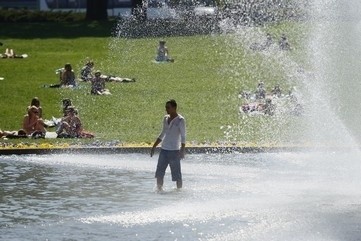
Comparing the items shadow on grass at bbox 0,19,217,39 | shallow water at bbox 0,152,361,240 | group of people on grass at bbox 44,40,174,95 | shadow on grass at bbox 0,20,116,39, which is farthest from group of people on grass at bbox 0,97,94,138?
shadow on grass at bbox 0,20,116,39

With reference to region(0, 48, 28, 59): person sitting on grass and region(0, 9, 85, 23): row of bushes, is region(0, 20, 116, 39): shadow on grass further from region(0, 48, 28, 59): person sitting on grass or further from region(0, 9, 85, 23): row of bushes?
region(0, 48, 28, 59): person sitting on grass

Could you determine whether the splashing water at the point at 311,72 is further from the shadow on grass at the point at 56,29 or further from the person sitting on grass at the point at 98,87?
the shadow on grass at the point at 56,29

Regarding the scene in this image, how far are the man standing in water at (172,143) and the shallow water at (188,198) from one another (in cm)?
38

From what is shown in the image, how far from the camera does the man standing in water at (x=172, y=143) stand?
2117cm

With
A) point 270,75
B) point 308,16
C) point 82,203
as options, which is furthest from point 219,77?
point 82,203

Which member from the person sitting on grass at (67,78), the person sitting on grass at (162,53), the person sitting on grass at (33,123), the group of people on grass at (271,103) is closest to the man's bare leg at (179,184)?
the person sitting on grass at (33,123)

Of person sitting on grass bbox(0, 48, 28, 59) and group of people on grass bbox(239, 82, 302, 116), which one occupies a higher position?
person sitting on grass bbox(0, 48, 28, 59)

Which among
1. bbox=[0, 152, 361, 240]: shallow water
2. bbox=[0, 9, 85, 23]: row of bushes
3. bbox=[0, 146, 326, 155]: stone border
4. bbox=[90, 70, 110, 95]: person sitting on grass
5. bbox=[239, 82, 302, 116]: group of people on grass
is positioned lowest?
bbox=[0, 152, 361, 240]: shallow water

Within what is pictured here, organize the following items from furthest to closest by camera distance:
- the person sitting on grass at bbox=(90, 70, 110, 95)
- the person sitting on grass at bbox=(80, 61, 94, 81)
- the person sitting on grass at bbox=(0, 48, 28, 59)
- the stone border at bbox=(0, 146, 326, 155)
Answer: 1. the person sitting on grass at bbox=(0, 48, 28, 59)
2. the person sitting on grass at bbox=(80, 61, 94, 81)
3. the person sitting on grass at bbox=(90, 70, 110, 95)
4. the stone border at bbox=(0, 146, 326, 155)

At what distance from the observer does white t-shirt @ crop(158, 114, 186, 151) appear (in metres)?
21.2

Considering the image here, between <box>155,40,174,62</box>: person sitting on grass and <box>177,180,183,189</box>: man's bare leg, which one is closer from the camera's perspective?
<box>177,180,183,189</box>: man's bare leg

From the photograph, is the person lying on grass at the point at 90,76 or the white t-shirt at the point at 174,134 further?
the person lying on grass at the point at 90,76

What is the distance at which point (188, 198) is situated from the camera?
20484mm

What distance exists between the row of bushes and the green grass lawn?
557 cm
